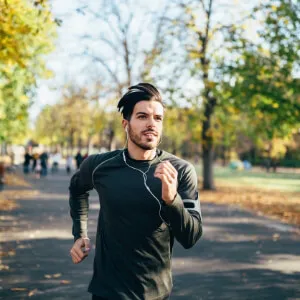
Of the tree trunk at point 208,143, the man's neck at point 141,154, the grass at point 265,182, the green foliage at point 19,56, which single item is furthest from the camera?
the grass at point 265,182

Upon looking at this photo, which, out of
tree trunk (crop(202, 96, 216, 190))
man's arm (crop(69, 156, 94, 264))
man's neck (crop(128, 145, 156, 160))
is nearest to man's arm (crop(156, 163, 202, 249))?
man's neck (crop(128, 145, 156, 160))

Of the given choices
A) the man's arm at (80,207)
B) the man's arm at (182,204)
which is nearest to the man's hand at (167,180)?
the man's arm at (182,204)

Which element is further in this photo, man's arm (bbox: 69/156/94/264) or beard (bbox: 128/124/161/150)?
man's arm (bbox: 69/156/94/264)

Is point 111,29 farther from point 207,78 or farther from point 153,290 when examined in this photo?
point 153,290

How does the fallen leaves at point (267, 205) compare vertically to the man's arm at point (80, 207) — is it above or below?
below

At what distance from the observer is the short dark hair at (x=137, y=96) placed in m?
2.58

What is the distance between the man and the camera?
249cm

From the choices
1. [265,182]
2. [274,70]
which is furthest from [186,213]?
[265,182]

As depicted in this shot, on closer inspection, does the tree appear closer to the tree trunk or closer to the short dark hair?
the tree trunk

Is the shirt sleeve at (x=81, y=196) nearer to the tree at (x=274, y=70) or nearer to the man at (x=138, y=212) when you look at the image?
the man at (x=138, y=212)

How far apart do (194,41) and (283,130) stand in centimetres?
697

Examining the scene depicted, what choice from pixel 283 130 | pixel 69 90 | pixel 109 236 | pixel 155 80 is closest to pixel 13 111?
pixel 155 80

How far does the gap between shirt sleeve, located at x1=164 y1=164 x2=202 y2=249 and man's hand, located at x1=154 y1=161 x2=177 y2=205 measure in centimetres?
4

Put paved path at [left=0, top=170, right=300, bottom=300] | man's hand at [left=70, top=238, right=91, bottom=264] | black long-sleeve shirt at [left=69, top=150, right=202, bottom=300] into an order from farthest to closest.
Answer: paved path at [left=0, top=170, right=300, bottom=300] → man's hand at [left=70, top=238, right=91, bottom=264] → black long-sleeve shirt at [left=69, top=150, right=202, bottom=300]
